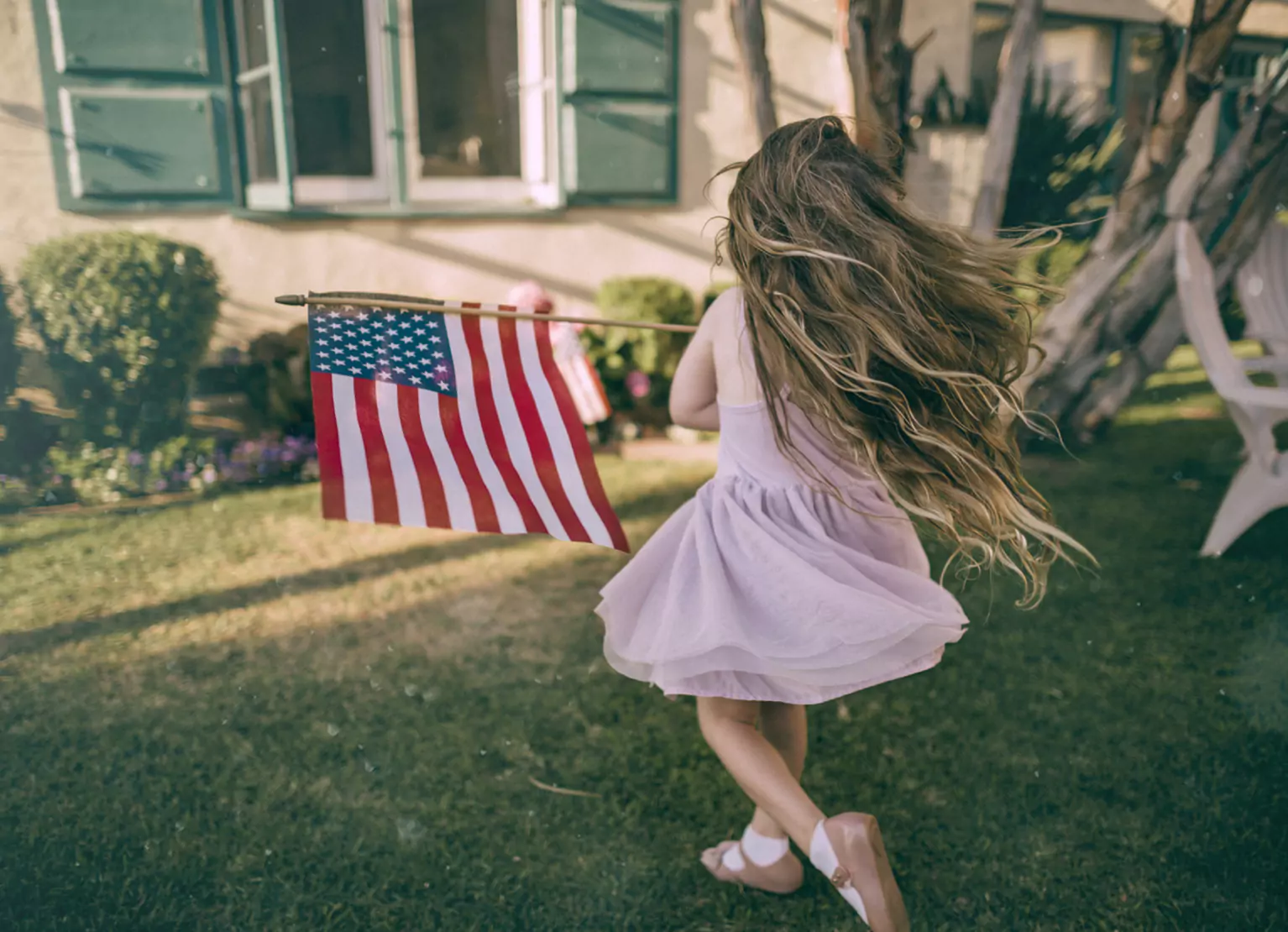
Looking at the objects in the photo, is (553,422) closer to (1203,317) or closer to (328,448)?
(328,448)

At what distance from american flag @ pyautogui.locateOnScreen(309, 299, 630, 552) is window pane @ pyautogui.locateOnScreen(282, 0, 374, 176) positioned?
4.14m

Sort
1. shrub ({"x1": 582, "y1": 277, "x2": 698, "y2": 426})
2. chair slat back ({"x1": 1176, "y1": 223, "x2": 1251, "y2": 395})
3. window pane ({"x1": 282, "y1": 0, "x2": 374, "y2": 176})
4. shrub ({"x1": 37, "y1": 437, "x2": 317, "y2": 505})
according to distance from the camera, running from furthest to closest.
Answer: shrub ({"x1": 582, "y1": 277, "x2": 698, "y2": 426}), window pane ({"x1": 282, "y1": 0, "x2": 374, "y2": 176}), shrub ({"x1": 37, "y1": 437, "x2": 317, "y2": 505}), chair slat back ({"x1": 1176, "y1": 223, "x2": 1251, "y2": 395})

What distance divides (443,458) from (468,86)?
4.70 metres

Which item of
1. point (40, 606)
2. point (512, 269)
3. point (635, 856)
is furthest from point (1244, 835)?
point (512, 269)

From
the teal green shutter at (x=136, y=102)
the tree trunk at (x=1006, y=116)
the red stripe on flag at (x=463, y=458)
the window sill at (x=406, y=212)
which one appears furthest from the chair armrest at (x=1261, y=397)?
the teal green shutter at (x=136, y=102)

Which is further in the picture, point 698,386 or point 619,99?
point 619,99

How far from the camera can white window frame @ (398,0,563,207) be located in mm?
5527

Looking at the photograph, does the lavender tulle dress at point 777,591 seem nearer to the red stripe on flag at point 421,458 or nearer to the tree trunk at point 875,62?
the red stripe on flag at point 421,458

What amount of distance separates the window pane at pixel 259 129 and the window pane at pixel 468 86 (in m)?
0.95

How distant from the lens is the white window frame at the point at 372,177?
18.0 ft

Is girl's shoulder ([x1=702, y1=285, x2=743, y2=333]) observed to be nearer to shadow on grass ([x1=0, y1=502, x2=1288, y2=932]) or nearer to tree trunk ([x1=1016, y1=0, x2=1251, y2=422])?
shadow on grass ([x1=0, y1=502, x2=1288, y2=932])

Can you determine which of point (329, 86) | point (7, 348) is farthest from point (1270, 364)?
point (7, 348)

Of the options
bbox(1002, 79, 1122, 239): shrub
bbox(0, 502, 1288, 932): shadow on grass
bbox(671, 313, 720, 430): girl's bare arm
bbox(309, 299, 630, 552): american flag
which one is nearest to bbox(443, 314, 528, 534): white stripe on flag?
bbox(309, 299, 630, 552): american flag

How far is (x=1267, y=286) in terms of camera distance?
15.2 feet
